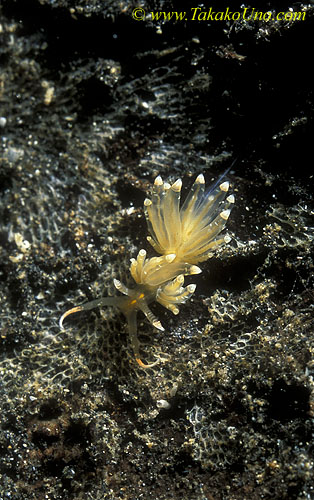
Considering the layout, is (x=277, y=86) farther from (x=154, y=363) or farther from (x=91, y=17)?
(x=154, y=363)

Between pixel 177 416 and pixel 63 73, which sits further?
pixel 63 73

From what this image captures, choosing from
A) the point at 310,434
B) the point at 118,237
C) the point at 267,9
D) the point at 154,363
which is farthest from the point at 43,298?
the point at 267,9
